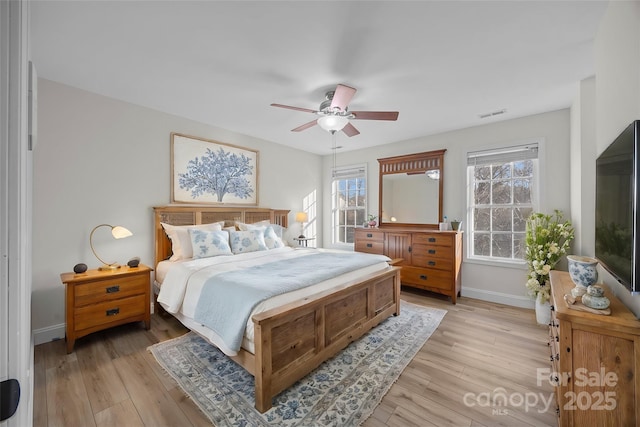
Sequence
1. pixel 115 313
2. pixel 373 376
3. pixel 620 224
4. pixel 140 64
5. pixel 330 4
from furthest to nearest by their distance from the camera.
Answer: pixel 115 313 → pixel 140 64 → pixel 373 376 → pixel 330 4 → pixel 620 224

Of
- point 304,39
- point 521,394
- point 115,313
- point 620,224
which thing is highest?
point 304,39

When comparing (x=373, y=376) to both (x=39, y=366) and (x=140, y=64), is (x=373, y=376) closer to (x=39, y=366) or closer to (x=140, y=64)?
(x=39, y=366)

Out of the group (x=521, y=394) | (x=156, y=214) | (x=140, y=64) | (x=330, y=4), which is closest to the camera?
(x=330, y=4)

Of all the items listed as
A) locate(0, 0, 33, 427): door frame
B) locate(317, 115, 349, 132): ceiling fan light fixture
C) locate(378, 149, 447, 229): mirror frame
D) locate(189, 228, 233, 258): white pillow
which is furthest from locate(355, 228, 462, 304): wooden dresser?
locate(0, 0, 33, 427): door frame

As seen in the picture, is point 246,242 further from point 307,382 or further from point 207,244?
point 307,382

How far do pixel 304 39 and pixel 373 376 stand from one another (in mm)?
2671

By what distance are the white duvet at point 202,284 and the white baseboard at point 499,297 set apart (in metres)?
1.75

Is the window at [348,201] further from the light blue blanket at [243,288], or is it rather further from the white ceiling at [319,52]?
the light blue blanket at [243,288]

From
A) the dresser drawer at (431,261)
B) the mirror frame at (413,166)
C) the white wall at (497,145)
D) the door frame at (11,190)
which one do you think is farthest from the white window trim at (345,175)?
the door frame at (11,190)

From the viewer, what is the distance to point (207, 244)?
3.16m

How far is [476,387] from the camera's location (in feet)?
6.49

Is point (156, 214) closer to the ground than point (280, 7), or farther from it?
closer to the ground

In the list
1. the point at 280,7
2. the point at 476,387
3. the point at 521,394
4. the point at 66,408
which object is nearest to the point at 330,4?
the point at 280,7

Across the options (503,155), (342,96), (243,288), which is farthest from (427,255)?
(243,288)
